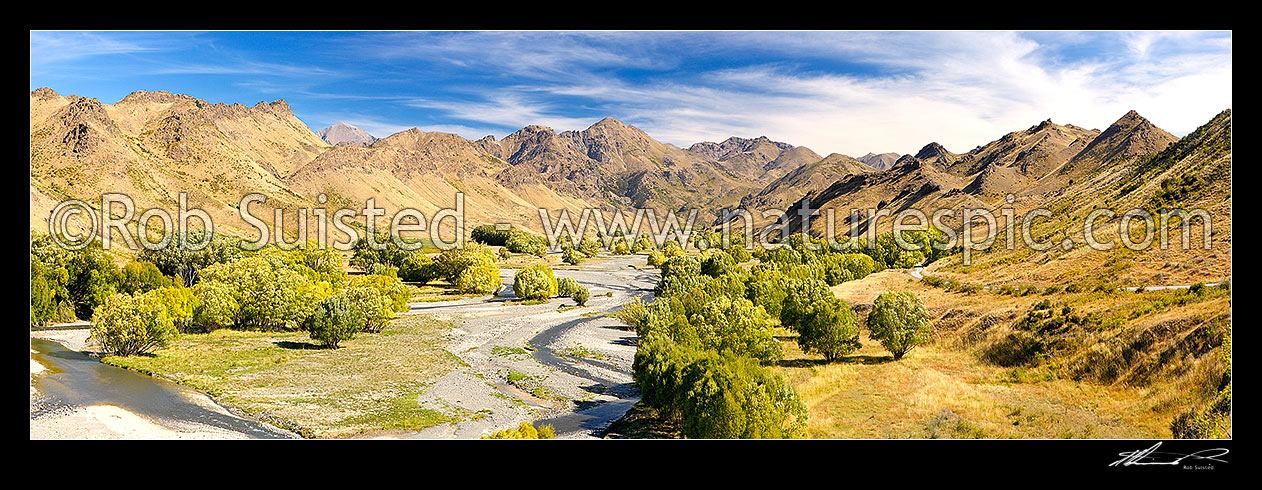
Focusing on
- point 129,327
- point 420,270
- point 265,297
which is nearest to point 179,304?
point 265,297

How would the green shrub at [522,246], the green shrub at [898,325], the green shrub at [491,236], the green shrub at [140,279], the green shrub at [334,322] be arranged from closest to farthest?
the green shrub at [898,325], the green shrub at [334,322], the green shrub at [140,279], the green shrub at [522,246], the green shrub at [491,236]

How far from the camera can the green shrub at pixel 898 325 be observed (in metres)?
42.9

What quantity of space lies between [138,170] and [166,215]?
39.7m

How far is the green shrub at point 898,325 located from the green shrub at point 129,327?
5055 centimetres

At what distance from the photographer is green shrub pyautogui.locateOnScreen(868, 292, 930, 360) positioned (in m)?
42.9

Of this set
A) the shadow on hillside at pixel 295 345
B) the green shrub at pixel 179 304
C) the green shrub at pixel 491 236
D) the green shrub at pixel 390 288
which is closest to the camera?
the shadow on hillside at pixel 295 345

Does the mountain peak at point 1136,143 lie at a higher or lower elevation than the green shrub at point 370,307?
higher

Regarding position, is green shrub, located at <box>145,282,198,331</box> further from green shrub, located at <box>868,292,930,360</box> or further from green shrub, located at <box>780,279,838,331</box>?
green shrub, located at <box>868,292,930,360</box>

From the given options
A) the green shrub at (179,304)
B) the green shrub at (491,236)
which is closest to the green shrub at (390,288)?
the green shrub at (179,304)

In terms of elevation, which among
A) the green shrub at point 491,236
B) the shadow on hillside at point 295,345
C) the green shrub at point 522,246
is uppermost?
the green shrub at point 491,236

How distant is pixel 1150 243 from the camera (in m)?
56.7
